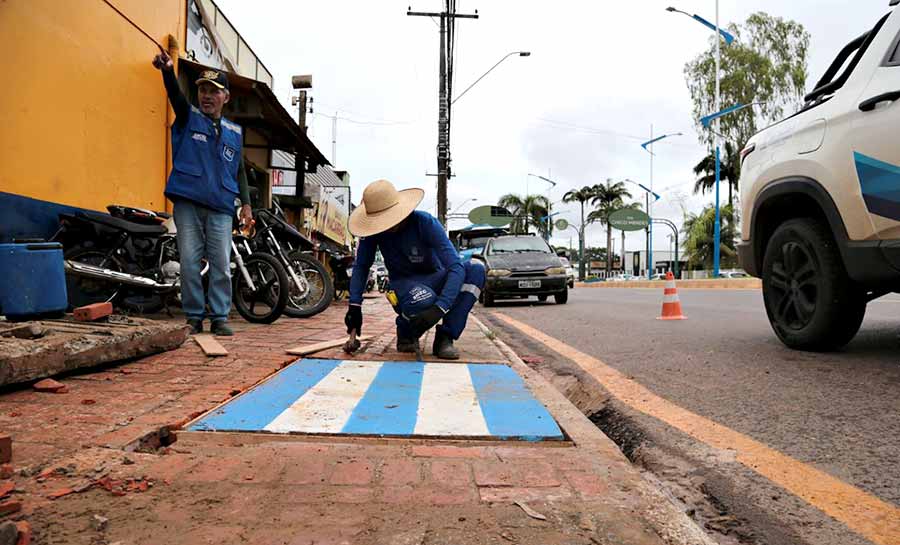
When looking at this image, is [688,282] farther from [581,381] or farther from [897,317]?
[581,381]

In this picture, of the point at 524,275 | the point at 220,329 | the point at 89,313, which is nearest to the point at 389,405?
the point at 89,313

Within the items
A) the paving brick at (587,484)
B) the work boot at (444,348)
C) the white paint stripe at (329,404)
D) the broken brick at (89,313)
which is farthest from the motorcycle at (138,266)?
the paving brick at (587,484)

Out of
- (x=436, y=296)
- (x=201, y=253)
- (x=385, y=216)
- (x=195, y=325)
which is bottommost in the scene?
(x=195, y=325)

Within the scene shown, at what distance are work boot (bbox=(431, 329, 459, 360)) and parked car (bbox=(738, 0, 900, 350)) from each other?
236 centimetres

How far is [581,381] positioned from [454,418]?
5.32ft

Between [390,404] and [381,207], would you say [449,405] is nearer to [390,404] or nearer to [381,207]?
[390,404]

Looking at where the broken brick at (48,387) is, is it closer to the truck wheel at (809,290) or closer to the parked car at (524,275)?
the truck wheel at (809,290)

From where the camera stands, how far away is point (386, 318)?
764 cm

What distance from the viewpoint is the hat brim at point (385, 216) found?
Result: 401cm

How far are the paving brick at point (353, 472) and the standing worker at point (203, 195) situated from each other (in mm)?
3227

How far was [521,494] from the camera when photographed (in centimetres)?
181

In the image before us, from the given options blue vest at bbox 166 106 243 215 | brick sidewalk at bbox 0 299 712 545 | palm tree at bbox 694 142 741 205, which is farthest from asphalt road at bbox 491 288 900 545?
palm tree at bbox 694 142 741 205

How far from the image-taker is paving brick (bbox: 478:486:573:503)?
178 cm

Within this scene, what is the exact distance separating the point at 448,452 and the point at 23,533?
121 cm
